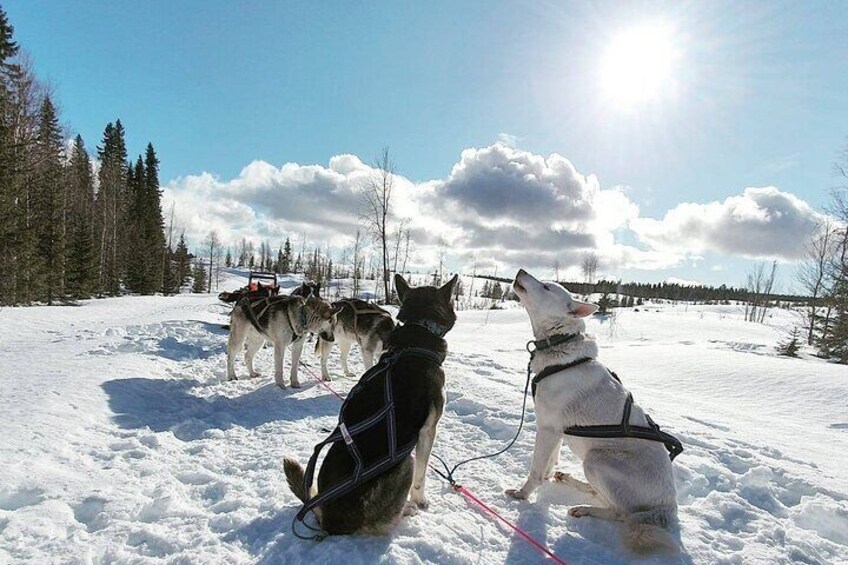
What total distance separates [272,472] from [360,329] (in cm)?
520

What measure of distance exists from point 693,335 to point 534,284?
112 ft

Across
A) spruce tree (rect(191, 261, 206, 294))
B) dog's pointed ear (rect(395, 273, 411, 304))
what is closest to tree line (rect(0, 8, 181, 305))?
spruce tree (rect(191, 261, 206, 294))

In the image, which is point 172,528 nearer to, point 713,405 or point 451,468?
point 451,468

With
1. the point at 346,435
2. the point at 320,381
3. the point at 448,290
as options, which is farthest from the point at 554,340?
the point at 320,381

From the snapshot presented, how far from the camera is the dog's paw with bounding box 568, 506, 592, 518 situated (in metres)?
3.50

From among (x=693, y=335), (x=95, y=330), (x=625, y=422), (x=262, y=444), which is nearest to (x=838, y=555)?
(x=625, y=422)

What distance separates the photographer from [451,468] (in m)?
4.62

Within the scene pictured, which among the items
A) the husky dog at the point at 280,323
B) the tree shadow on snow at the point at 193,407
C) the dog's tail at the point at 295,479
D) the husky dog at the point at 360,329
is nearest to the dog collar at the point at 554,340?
the dog's tail at the point at 295,479

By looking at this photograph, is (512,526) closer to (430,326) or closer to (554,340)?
(554,340)

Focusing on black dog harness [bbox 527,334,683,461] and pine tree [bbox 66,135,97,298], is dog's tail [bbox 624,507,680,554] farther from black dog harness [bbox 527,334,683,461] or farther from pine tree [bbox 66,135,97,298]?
pine tree [bbox 66,135,97,298]

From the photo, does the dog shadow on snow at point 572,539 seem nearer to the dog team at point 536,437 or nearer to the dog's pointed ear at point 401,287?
the dog team at point 536,437

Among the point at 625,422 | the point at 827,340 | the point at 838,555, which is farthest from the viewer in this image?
the point at 827,340

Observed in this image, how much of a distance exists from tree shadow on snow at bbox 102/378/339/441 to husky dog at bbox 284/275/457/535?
118 inches

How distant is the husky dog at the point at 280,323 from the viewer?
8.38m
